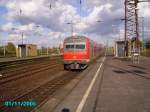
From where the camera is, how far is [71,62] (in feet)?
86.1

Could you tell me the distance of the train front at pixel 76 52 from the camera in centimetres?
2617

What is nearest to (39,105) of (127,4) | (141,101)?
(141,101)

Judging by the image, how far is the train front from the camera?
85.9 feet

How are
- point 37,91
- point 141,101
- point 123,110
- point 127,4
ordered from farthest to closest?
point 127,4 → point 37,91 → point 141,101 → point 123,110

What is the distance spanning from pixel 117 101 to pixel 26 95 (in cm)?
433

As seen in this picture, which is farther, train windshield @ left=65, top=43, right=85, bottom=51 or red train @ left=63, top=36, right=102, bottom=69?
train windshield @ left=65, top=43, right=85, bottom=51

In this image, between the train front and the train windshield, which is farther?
the train windshield

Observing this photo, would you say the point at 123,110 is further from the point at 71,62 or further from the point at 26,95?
the point at 71,62

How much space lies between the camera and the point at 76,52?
26328mm

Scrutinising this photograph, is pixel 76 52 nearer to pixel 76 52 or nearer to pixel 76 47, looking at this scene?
pixel 76 52

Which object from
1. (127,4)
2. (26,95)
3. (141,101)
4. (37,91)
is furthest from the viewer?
(127,4)

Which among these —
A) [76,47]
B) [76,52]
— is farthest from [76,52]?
[76,47]

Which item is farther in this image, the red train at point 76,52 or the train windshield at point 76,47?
the train windshield at point 76,47

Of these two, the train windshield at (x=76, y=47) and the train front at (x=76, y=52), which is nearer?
the train front at (x=76, y=52)
